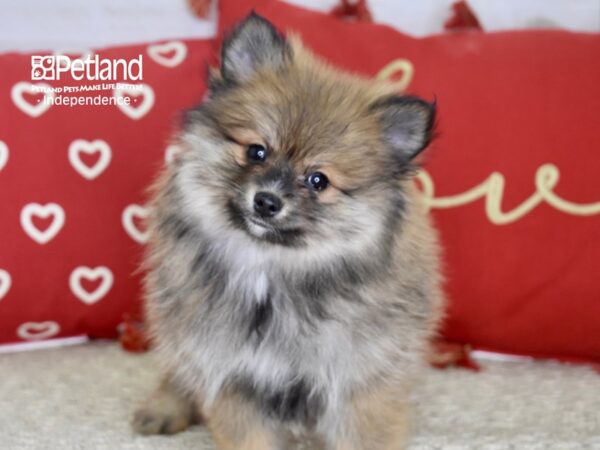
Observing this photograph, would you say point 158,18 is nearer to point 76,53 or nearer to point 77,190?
point 76,53

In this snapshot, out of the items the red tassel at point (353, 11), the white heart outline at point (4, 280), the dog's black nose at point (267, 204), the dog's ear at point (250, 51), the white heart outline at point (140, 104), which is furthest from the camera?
the red tassel at point (353, 11)

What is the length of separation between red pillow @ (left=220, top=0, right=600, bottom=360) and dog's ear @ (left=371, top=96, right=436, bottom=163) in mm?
458

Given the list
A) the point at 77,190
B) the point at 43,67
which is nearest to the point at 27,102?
the point at 43,67

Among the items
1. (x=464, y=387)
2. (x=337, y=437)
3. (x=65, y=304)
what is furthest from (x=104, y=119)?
(x=464, y=387)

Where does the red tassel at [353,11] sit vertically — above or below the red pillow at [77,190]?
above

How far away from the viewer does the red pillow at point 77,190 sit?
1759 millimetres

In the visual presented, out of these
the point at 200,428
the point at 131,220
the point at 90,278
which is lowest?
the point at 200,428

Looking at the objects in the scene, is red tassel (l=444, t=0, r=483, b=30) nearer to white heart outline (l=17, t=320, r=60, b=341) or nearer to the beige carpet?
the beige carpet

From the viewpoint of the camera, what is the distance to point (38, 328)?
5.95 feet

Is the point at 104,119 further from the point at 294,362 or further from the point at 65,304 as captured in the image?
the point at 294,362

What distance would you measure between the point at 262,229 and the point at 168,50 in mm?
836

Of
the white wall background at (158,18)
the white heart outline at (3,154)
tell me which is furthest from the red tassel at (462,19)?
the white heart outline at (3,154)

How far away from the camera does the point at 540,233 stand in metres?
1.76

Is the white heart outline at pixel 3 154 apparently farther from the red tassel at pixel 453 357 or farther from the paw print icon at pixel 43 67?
the red tassel at pixel 453 357
